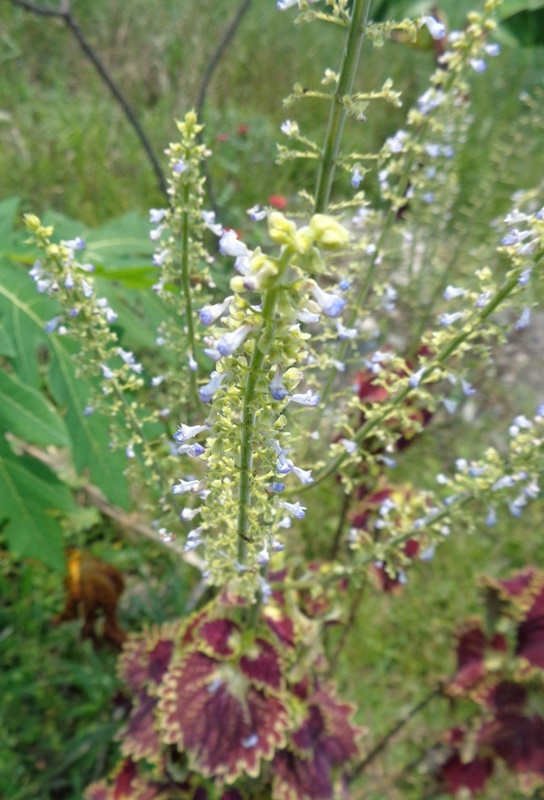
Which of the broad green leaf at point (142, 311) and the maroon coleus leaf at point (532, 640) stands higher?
the broad green leaf at point (142, 311)

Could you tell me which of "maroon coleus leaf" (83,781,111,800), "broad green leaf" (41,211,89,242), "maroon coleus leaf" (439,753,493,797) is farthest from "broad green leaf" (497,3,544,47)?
"maroon coleus leaf" (83,781,111,800)

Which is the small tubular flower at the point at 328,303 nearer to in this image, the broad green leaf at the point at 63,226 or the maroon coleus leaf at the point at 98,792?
the broad green leaf at the point at 63,226

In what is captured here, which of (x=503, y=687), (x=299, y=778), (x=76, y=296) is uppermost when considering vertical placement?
(x=76, y=296)

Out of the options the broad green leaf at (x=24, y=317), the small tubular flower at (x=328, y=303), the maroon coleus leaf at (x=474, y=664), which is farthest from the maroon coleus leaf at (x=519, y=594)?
the small tubular flower at (x=328, y=303)

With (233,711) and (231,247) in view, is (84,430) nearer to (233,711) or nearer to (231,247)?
(233,711)

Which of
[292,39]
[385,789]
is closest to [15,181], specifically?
[292,39]

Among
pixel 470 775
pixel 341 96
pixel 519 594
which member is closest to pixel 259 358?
pixel 341 96
